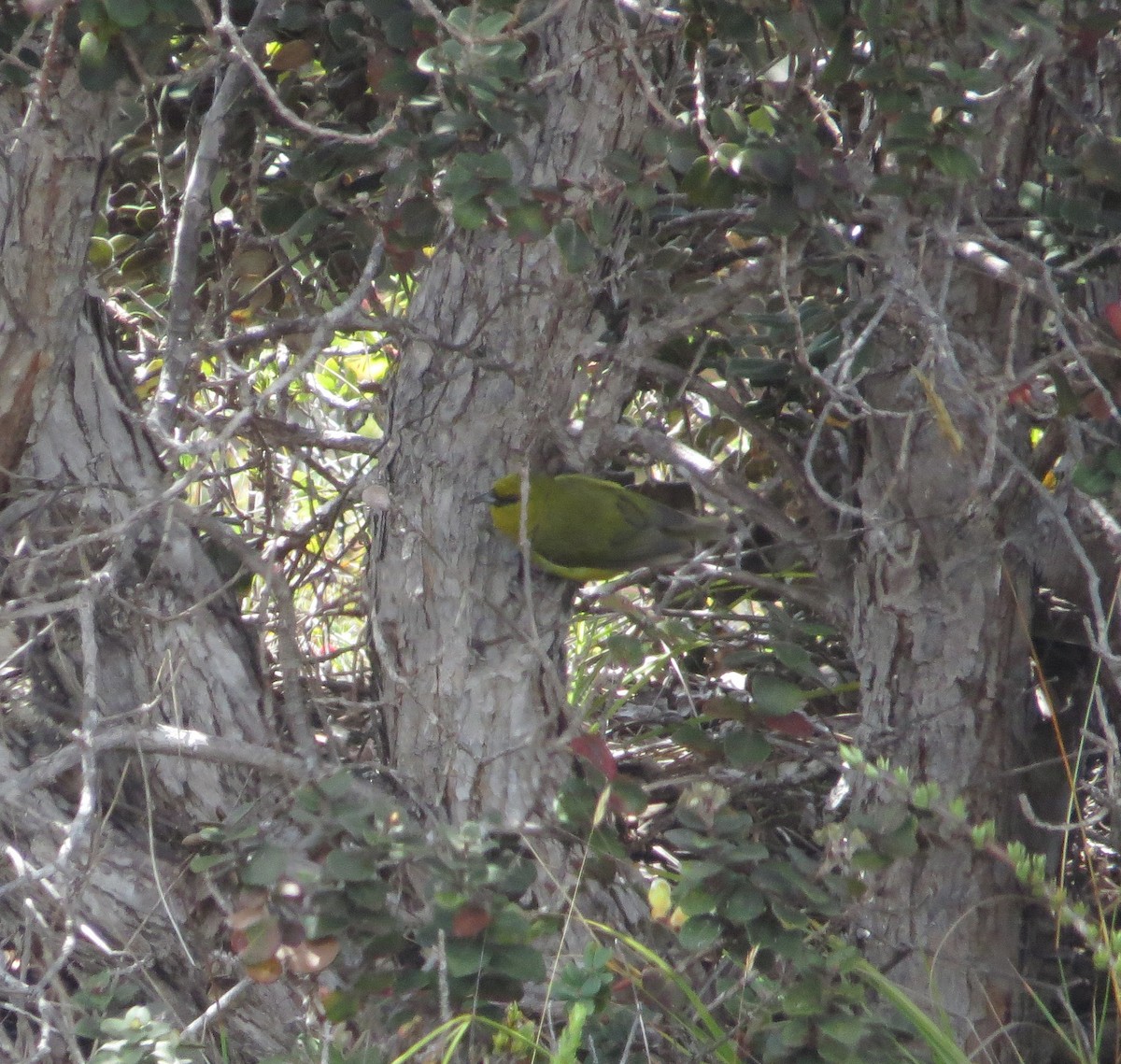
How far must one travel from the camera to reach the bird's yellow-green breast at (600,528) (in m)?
3.34

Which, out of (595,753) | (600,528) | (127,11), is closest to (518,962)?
(595,753)

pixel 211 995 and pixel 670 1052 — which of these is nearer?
pixel 670 1052

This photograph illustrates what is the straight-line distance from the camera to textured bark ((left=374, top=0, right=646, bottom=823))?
2.47 m

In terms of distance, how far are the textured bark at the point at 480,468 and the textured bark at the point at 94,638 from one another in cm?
36

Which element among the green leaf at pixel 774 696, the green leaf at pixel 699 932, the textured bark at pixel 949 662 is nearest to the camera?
the green leaf at pixel 699 932

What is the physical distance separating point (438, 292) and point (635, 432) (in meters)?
0.51

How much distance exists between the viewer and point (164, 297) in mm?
3275

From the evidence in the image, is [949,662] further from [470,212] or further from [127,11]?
[127,11]

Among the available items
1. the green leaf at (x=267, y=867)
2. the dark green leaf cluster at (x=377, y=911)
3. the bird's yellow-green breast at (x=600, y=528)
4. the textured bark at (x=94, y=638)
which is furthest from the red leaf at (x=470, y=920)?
the bird's yellow-green breast at (x=600, y=528)

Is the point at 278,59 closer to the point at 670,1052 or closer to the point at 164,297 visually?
the point at 164,297

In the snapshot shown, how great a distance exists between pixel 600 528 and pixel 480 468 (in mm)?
992

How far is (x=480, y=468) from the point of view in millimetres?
2631

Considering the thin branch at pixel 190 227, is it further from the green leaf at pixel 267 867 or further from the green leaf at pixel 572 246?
the green leaf at pixel 267 867

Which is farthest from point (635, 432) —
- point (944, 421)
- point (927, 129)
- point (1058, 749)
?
point (1058, 749)
